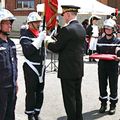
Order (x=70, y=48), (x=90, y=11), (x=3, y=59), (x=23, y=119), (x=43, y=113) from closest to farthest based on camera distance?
(x=3, y=59)
(x=70, y=48)
(x=23, y=119)
(x=43, y=113)
(x=90, y=11)

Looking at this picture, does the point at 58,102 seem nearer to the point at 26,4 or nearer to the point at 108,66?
the point at 108,66

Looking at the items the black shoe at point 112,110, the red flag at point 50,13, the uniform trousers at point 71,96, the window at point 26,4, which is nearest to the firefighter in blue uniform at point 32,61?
the red flag at point 50,13

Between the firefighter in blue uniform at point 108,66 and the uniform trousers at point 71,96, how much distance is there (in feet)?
4.55

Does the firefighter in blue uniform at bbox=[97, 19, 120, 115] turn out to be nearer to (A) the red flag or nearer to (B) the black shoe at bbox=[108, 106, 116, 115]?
(B) the black shoe at bbox=[108, 106, 116, 115]

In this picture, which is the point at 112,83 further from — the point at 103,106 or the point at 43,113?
the point at 43,113

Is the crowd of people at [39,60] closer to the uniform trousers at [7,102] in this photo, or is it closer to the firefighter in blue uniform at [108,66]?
the uniform trousers at [7,102]

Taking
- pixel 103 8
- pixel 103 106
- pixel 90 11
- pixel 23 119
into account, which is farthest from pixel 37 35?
pixel 103 8

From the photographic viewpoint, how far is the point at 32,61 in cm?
667

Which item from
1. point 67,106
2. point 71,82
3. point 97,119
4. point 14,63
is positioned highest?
point 14,63

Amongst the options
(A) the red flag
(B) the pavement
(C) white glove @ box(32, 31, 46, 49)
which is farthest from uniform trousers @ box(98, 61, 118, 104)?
(C) white glove @ box(32, 31, 46, 49)

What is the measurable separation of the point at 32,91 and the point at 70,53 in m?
1.07

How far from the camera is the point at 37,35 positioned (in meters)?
6.67

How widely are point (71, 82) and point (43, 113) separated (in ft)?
5.57

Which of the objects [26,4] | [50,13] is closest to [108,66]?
[50,13]
